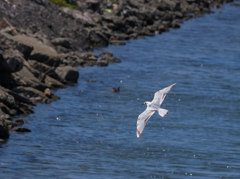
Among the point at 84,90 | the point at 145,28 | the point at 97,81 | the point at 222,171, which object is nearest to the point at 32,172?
the point at 222,171

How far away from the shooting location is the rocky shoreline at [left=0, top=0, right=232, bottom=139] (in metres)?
33.1

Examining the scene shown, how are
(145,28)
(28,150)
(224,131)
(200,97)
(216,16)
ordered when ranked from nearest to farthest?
(28,150)
(224,131)
(200,97)
(145,28)
(216,16)

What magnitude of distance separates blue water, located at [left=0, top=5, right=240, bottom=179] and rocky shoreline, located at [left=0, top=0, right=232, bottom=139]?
105 cm

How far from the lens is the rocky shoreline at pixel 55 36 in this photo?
33062 millimetres

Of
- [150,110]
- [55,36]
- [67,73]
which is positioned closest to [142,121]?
[150,110]

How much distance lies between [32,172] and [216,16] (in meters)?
58.5

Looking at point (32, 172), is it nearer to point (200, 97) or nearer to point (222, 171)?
point (222, 171)

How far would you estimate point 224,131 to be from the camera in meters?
31.2

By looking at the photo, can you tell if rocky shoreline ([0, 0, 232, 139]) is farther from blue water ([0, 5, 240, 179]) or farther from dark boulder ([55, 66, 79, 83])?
blue water ([0, 5, 240, 179])

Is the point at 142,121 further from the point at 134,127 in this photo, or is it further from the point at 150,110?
the point at 134,127

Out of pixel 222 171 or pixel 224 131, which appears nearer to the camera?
pixel 222 171

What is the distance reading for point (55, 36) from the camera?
48.8 m

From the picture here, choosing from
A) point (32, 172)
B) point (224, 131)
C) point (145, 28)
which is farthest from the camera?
point (145, 28)

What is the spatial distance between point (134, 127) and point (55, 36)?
62.7 ft
